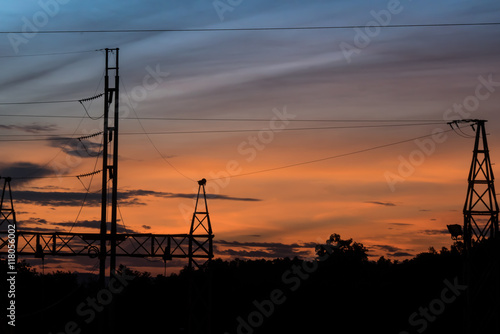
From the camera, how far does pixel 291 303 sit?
85938mm

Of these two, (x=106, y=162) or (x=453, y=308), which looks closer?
(x=106, y=162)

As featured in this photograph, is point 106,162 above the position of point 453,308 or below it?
above

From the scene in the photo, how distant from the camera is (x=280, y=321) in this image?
84375 mm

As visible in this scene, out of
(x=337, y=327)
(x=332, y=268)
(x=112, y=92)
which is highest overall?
(x=112, y=92)

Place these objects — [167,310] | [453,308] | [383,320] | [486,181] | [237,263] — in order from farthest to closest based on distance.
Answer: [237,263] → [167,310] → [383,320] → [453,308] → [486,181]

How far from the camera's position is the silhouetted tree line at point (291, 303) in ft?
256

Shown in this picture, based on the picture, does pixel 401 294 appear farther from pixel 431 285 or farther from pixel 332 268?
pixel 332 268

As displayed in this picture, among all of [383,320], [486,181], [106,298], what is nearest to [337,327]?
[383,320]

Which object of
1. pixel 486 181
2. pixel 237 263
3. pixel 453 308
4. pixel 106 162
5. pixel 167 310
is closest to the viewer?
pixel 486 181

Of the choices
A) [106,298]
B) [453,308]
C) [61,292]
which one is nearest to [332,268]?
[453,308]

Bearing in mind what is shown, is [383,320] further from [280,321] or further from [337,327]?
[280,321]

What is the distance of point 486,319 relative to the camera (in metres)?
39.0

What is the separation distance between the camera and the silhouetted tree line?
78.0 m

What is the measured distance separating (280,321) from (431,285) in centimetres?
1815
